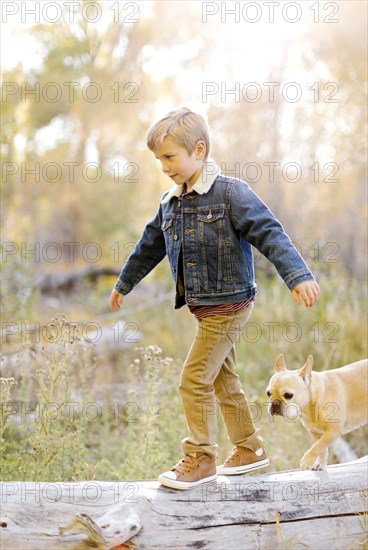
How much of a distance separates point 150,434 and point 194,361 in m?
0.73

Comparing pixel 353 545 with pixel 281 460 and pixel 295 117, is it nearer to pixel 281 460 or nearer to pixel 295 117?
pixel 281 460

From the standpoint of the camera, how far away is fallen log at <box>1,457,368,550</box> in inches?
116

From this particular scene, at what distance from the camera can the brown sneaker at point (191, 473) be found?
11.1 ft

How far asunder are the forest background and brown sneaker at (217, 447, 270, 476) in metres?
0.54

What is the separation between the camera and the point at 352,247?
11570mm

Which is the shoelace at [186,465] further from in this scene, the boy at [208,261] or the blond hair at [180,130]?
the blond hair at [180,130]

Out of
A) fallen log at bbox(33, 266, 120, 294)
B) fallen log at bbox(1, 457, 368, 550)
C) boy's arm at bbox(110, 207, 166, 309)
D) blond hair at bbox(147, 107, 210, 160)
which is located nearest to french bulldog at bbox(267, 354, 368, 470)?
fallen log at bbox(1, 457, 368, 550)

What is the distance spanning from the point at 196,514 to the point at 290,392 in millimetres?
764

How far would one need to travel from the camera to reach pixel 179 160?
3.55 m

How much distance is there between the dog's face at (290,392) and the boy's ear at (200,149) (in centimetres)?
112

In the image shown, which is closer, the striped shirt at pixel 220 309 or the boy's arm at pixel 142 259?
the striped shirt at pixel 220 309

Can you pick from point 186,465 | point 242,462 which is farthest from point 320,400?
point 186,465

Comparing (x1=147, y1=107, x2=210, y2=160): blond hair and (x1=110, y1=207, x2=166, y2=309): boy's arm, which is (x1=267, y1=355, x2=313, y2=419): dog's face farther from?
(x1=147, y1=107, x2=210, y2=160): blond hair

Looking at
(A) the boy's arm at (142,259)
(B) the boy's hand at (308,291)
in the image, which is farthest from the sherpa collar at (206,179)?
(B) the boy's hand at (308,291)
